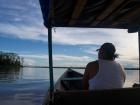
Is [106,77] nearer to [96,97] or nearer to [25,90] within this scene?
[96,97]

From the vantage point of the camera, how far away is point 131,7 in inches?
263

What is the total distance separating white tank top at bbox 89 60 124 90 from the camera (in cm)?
513

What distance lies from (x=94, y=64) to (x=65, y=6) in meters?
1.63

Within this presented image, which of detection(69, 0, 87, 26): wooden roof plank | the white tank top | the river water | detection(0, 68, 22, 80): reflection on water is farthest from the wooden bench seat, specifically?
detection(0, 68, 22, 80): reflection on water

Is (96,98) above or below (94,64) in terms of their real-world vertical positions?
below

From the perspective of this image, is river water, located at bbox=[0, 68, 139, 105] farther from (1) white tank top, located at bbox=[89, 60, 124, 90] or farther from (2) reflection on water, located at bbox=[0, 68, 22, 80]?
(2) reflection on water, located at bbox=[0, 68, 22, 80]

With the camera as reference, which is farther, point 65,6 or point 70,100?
point 65,6

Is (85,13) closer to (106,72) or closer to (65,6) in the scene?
(65,6)

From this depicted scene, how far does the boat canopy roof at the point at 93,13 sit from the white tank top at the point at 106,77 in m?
1.09

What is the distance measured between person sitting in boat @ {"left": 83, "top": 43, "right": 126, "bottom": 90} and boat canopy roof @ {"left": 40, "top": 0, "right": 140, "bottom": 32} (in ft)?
3.15

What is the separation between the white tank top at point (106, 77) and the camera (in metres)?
5.13

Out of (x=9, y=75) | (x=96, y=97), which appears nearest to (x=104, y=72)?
(x=96, y=97)

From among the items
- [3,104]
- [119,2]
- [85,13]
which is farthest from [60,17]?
[3,104]

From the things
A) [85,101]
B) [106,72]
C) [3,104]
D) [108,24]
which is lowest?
[3,104]
